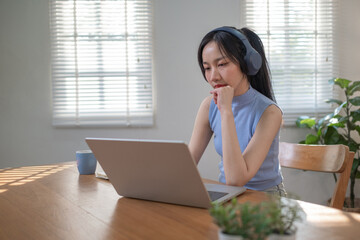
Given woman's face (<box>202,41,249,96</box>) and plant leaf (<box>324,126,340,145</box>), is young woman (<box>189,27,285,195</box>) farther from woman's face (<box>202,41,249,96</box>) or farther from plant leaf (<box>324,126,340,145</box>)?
plant leaf (<box>324,126,340,145</box>)

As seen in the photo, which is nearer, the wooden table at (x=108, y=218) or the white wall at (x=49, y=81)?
the wooden table at (x=108, y=218)

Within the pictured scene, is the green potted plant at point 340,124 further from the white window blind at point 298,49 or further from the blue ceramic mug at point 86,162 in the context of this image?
the blue ceramic mug at point 86,162

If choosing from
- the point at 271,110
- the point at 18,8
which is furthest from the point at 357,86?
the point at 18,8

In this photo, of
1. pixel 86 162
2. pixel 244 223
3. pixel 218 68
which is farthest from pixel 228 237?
pixel 86 162

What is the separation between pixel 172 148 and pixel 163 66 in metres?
2.56

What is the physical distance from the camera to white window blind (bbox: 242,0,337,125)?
3445 millimetres

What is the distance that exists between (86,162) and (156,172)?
64 centimetres

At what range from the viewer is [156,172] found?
929 mm

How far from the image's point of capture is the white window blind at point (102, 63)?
130 inches

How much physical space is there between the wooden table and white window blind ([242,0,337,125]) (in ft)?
8.38

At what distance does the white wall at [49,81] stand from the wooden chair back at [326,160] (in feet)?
5.76

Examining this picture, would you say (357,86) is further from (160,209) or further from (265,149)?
(160,209)

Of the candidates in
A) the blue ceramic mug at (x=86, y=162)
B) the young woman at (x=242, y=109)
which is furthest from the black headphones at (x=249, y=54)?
the blue ceramic mug at (x=86, y=162)

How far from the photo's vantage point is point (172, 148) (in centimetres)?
83
